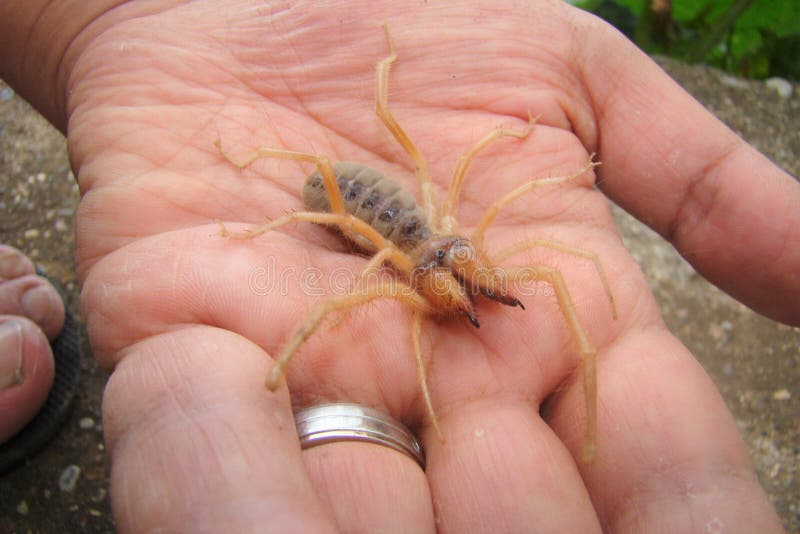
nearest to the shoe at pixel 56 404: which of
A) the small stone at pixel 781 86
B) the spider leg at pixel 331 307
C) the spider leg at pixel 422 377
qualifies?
the spider leg at pixel 331 307

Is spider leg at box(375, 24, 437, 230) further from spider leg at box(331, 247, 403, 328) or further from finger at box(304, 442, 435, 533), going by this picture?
finger at box(304, 442, 435, 533)

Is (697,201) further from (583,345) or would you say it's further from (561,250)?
(583,345)

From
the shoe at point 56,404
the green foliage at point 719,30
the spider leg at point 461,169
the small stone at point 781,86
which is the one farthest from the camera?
the small stone at point 781,86

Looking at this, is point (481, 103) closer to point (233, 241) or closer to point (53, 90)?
point (233, 241)

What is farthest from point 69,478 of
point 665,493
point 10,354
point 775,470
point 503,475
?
point 775,470

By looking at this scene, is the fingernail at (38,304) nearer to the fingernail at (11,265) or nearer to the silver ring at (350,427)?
the fingernail at (11,265)
